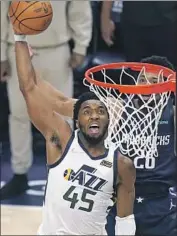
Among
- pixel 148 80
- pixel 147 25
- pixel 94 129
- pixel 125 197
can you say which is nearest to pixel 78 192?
pixel 125 197

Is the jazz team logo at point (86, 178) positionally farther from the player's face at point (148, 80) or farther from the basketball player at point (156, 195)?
the player's face at point (148, 80)

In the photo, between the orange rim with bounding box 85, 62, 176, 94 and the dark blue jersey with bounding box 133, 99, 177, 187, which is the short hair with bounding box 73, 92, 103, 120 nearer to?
the orange rim with bounding box 85, 62, 176, 94

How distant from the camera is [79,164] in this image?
3.19 metres

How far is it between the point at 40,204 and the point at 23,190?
15 centimetres

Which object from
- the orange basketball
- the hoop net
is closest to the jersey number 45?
the hoop net

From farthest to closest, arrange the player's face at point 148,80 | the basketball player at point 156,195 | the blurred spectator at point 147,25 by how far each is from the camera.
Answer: the blurred spectator at point 147,25 < the basketball player at point 156,195 < the player's face at point 148,80

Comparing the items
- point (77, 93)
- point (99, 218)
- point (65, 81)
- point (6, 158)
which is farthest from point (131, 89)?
point (6, 158)

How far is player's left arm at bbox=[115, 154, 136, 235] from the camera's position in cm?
315

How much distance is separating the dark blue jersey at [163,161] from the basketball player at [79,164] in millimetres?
162

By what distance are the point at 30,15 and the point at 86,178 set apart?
696mm

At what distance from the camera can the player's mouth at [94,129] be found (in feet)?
9.93

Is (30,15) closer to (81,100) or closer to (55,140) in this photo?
(81,100)

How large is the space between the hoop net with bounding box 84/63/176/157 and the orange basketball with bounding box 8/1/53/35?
27 centimetres

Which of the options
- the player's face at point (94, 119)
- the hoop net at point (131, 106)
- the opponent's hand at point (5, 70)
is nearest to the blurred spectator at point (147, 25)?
the opponent's hand at point (5, 70)
